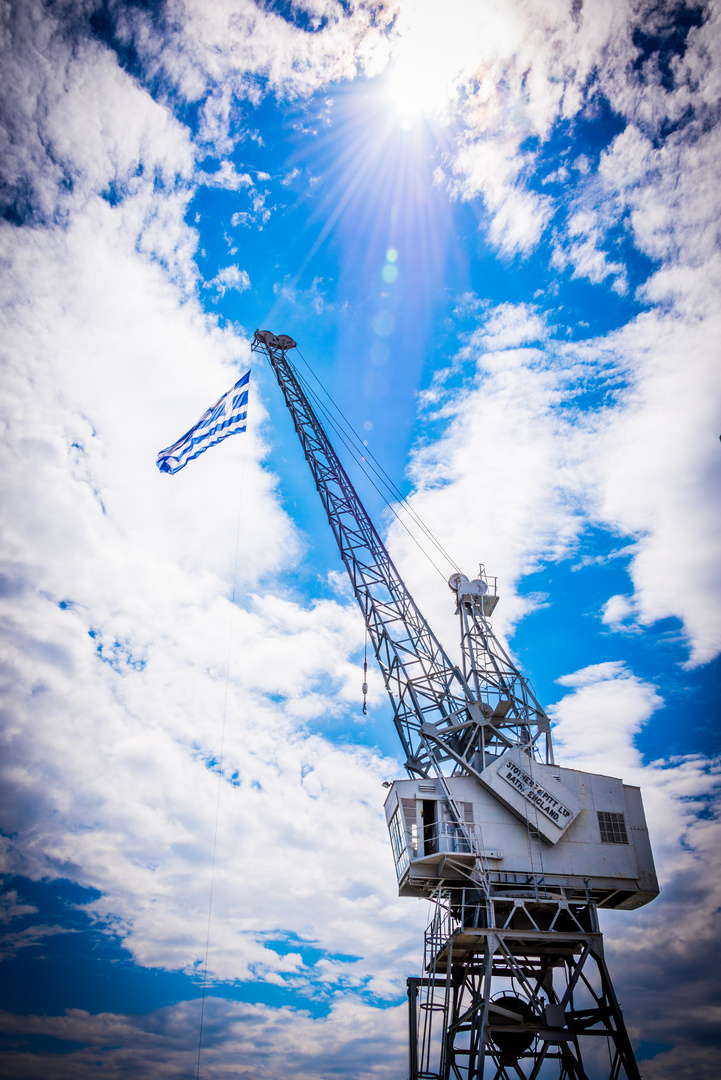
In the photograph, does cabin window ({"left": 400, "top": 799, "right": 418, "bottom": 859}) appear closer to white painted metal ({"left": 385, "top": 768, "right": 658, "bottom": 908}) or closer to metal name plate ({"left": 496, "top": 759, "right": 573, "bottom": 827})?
white painted metal ({"left": 385, "top": 768, "right": 658, "bottom": 908})

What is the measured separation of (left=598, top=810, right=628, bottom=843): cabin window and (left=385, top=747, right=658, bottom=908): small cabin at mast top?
46mm

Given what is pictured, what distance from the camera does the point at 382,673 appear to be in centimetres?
3747

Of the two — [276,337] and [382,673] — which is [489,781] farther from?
[276,337]

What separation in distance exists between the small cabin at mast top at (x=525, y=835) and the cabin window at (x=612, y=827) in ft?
0.15

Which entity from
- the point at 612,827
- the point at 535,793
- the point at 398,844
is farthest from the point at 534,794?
the point at 398,844

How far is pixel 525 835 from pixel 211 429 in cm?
2552

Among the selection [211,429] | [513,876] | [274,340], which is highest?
[274,340]

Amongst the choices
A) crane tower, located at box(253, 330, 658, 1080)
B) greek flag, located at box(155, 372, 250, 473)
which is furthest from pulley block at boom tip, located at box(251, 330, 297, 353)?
crane tower, located at box(253, 330, 658, 1080)

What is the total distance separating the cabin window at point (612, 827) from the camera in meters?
31.6

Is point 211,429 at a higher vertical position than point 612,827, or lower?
higher

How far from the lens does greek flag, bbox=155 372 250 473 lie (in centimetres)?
3659

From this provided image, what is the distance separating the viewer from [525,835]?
31.1m

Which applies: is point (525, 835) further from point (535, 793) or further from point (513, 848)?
point (535, 793)

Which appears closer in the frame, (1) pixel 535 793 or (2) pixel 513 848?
(2) pixel 513 848
